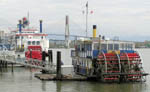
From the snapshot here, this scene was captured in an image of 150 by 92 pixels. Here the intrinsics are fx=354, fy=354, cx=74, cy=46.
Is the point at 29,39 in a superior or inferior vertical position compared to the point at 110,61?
superior

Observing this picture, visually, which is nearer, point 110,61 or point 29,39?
point 110,61

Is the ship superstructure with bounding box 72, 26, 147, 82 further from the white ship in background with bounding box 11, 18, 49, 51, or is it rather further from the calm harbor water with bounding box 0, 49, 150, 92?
the white ship in background with bounding box 11, 18, 49, 51

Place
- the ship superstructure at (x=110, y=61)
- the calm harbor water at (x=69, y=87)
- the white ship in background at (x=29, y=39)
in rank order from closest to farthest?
the calm harbor water at (x=69, y=87), the ship superstructure at (x=110, y=61), the white ship in background at (x=29, y=39)

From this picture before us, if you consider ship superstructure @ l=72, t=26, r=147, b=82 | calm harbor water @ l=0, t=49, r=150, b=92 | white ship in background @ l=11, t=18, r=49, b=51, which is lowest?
calm harbor water @ l=0, t=49, r=150, b=92

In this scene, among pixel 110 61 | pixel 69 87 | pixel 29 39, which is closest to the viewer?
pixel 69 87

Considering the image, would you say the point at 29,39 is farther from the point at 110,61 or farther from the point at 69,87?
the point at 69,87

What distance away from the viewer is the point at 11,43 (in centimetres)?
7581

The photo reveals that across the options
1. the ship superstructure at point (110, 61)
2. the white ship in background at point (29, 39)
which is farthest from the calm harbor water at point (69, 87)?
the white ship in background at point (29, 39)

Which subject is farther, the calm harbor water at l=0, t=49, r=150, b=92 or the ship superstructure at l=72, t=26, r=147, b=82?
the ship superstructure at l=72, t=26, r=147, b=82

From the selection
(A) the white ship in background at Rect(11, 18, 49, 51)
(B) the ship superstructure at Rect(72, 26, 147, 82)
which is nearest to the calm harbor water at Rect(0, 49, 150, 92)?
(B) the ship superstructure at Rect(72, 26, 147, 82)

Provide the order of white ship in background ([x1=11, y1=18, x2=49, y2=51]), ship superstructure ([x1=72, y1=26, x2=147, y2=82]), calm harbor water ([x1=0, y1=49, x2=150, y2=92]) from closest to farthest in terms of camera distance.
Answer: calm harbor water ([x1=0, y1=49, x2=150, y2=92])
ship superstructure ([x1=72, y1=26, x2=147, y2=82])
white ship in background ([x1=11, y1=18, x2=49, y2=51])

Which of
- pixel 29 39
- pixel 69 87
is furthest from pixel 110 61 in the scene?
pixel 29 39

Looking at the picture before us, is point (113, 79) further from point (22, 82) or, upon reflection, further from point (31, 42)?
point (31, 42)

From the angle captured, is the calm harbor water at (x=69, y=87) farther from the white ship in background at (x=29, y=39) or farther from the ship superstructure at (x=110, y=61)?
the white ship in background at (x=29, y=39)
